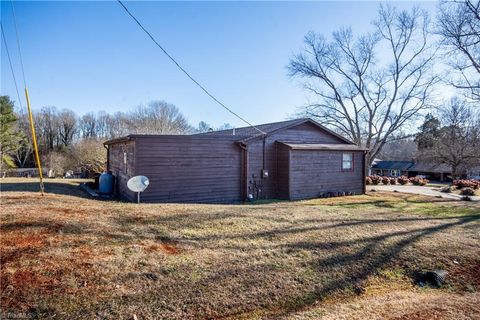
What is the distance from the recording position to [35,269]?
3.17 metres

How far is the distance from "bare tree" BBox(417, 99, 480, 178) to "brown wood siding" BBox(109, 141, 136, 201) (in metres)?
30.9

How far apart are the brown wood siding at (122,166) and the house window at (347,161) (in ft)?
31.4

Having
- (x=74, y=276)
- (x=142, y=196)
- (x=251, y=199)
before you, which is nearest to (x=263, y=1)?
(x=251, y=199)

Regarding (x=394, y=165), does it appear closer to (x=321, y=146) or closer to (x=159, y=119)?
(x=159, y=119)

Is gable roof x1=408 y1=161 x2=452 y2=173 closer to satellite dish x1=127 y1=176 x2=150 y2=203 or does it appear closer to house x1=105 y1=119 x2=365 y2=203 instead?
house x1=105 y1=119 x2=365 y2=203

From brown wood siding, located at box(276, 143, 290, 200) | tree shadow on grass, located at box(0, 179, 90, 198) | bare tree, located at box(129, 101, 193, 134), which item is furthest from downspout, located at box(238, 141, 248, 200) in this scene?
bare tree, located at box(129, 101, 193, 134)

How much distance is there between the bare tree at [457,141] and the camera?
29062mm

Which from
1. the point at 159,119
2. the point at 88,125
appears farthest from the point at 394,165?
the point at 88,125

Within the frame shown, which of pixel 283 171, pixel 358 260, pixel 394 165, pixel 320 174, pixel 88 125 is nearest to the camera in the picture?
pixel 358 260

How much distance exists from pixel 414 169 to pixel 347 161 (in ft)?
117

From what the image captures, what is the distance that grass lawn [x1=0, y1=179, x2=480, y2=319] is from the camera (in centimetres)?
292

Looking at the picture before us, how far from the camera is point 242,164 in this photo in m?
11.3

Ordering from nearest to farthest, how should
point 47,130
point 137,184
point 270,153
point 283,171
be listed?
point 137,184
point 283,171
point 270,153
point 47,130

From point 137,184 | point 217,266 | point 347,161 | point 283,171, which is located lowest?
point 217,266
